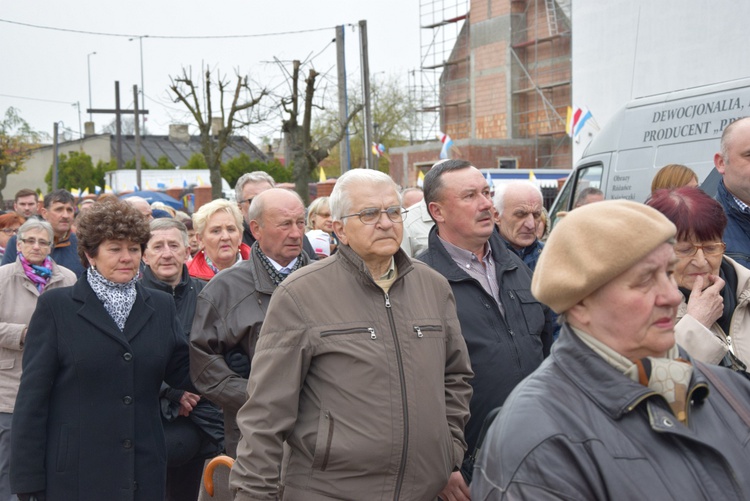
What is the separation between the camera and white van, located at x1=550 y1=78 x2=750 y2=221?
938 cm

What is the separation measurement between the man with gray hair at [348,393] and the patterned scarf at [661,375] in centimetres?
139

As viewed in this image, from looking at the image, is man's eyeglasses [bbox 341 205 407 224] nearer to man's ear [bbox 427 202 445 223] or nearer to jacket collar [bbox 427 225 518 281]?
jacket collar [bbox 427 225 518 281]

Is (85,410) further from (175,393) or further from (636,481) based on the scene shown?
(636,481)

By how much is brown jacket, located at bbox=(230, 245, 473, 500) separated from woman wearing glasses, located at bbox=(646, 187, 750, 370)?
3.28 feet

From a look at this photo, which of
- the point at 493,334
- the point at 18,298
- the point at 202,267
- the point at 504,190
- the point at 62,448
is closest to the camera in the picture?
the point at 493,334

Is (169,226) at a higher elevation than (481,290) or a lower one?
higher

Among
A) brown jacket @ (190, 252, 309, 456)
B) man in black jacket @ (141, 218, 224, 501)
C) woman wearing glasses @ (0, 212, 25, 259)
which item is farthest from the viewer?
woman wearing glasses @ (0, 212, 25, 259)

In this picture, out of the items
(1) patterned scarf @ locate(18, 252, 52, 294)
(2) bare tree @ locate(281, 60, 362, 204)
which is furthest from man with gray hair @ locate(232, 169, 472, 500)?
(2) bare tree @ locate(281, 60, 362, 204)

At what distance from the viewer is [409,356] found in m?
3.55

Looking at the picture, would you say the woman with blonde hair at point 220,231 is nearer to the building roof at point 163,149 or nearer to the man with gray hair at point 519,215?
the man with gray hair at point 519,215

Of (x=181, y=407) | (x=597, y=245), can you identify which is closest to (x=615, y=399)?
(x=597, y=245)

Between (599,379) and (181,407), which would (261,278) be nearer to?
(181,407)

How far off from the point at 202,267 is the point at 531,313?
2.89 metres

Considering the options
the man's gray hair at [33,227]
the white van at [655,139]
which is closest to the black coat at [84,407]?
the man's gray hair at [33,227]
